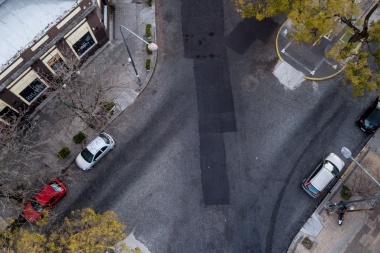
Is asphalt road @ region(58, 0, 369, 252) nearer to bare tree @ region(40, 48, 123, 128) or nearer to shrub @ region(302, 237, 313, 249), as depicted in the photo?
shrub @ region(302, 237, 313, 249)

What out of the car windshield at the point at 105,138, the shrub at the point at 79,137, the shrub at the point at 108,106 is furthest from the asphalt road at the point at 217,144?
the shrub at the point at 79,137

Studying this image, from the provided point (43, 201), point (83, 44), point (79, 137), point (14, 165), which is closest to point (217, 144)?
point (79, 137)

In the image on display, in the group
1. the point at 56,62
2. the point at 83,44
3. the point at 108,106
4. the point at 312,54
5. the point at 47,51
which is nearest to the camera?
the point at 47,51

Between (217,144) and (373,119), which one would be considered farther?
(217,144)

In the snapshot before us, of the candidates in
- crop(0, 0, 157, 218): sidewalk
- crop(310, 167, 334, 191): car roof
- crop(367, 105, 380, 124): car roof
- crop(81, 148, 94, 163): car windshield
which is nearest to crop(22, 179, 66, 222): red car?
crop(0, 0, 157, 218): sidewalk

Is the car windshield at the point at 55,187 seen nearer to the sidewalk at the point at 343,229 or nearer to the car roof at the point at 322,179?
the sidewalk at the point at 343,229

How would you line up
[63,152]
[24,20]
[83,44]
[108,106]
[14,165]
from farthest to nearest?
[83,44] < [108,106] < [63,152] < [14,165] < [24,20]

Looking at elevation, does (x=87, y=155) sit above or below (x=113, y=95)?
below

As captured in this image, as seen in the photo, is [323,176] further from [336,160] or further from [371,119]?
[371,119]
